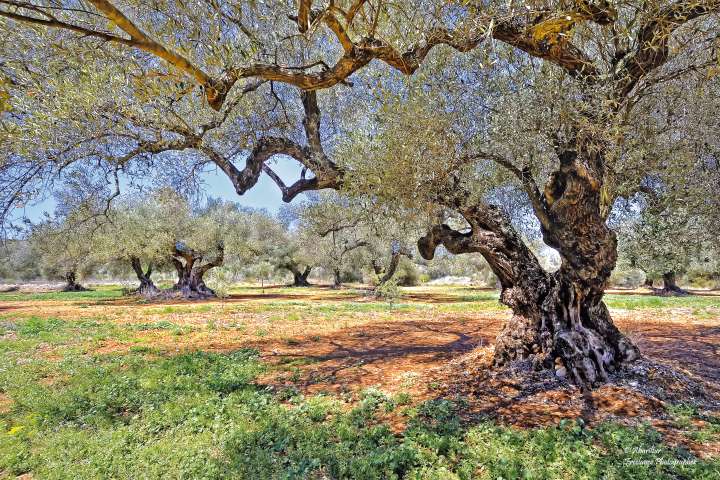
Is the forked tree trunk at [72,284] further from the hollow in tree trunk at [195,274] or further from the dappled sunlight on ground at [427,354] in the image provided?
the dappled sunlight on ground at [427,354]

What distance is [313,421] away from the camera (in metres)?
4.89

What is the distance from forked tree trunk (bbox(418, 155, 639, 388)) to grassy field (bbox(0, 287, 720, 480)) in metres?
0.68

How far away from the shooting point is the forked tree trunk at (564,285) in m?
5.71

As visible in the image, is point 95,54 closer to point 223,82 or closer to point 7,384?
point 223,82

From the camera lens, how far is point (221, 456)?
4066 millimetres

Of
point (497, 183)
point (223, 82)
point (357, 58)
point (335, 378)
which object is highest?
point (357, 58)

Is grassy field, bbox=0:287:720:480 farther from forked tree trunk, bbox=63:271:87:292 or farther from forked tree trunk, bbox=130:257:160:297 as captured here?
forked tree trunk, bbox=63:271:87:292

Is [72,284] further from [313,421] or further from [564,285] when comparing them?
[564,285]

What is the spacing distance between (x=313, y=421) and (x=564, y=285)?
15.4ft

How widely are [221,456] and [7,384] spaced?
5.69 meters

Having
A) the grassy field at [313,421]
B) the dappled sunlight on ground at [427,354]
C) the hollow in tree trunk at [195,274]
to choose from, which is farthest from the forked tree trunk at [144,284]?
the grassy field at [313,421]

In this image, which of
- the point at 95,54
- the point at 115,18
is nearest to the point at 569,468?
the point at 115,18

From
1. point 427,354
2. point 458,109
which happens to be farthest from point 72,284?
point 458,109

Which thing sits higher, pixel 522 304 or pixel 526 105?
pixel 526 105
